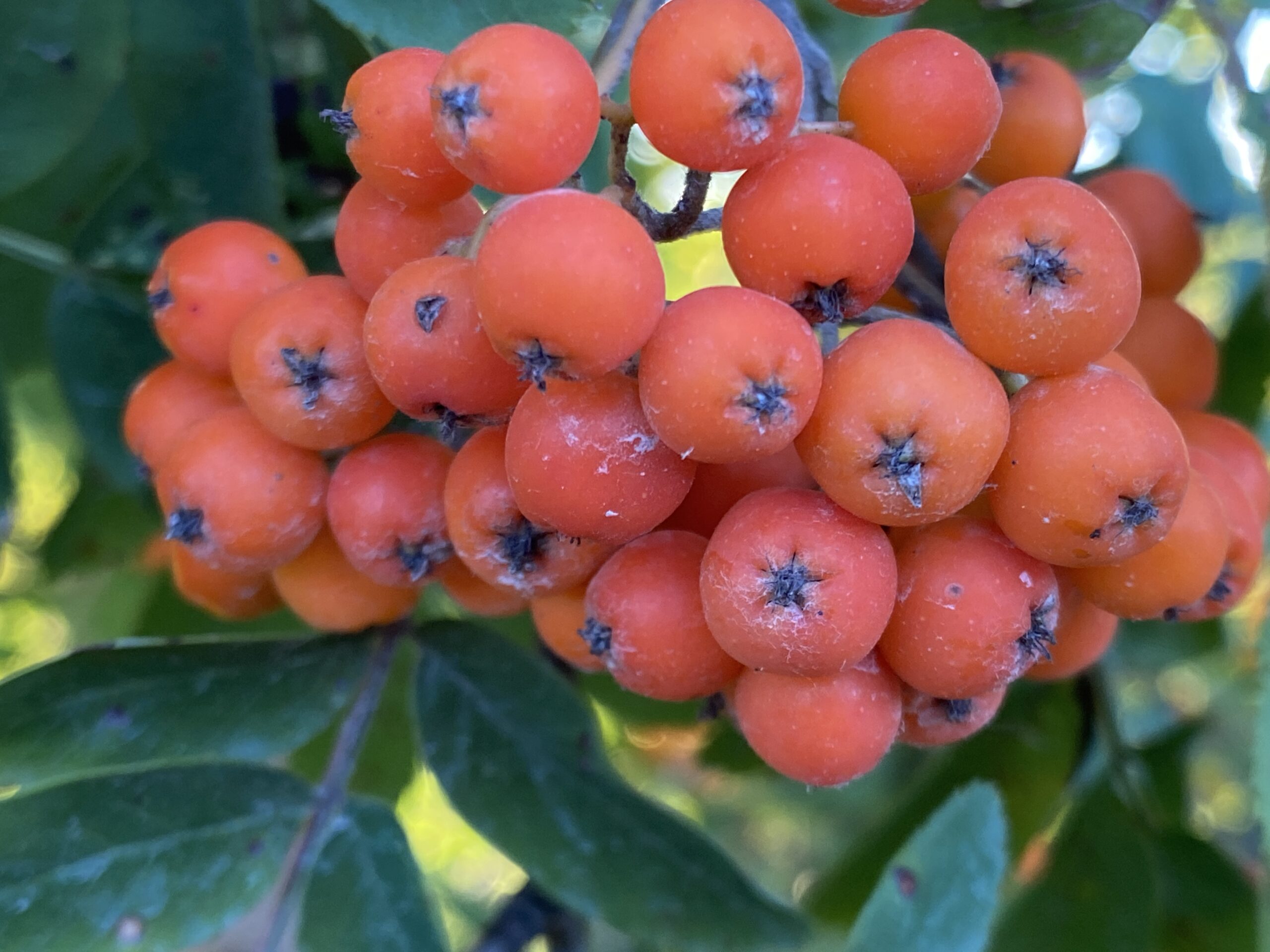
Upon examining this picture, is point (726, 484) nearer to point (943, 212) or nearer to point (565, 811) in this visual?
point (943, 212)

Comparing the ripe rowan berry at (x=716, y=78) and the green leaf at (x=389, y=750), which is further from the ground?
the ripe rowan berry at (x=716, y=78)

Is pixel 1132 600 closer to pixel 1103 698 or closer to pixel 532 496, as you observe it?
pixel 532 496

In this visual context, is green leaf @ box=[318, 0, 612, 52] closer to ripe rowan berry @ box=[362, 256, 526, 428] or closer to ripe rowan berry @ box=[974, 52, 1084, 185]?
ripe rowan berry @ box=[362, 256, 526, 428]

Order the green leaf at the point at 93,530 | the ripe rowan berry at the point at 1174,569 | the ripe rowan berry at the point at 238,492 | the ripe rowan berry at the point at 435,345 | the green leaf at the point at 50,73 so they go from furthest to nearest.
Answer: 1. the green leaf at the point at 93,530
2. the green leaf at the point at 50,73
3. the ripe rowan berry at the point at 238,492
4. the ripe rowan berry at the point at 1174,569
5. the ripe rowan berry at the point at 435,345

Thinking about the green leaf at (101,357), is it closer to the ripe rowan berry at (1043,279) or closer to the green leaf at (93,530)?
the green leaf at (93,530)

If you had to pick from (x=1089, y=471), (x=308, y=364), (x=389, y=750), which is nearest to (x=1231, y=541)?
(x=1089, y=471)

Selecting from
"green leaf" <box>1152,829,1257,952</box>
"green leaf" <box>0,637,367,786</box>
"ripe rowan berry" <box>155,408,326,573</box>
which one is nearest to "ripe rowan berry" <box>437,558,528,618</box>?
"ripe rowan berry" <box>155,408,326,573</box>

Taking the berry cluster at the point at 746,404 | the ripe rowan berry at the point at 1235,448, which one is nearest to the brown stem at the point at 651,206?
the berry cluster at the point at 746,404
